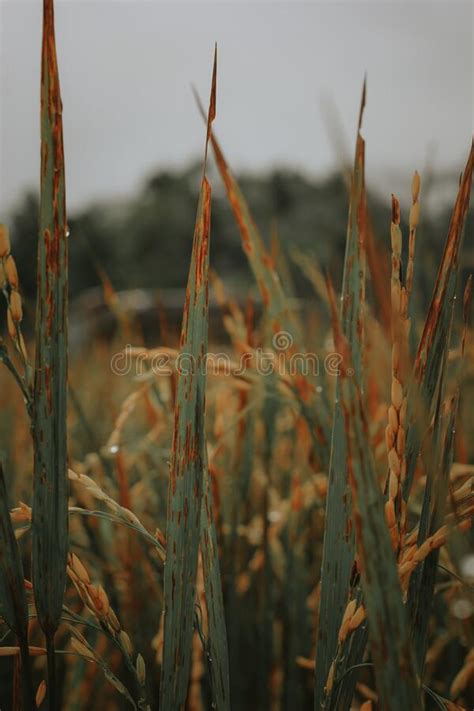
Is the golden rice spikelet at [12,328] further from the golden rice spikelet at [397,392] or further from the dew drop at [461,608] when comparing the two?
the dew drop at [461,608]

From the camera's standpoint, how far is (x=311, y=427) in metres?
0.60

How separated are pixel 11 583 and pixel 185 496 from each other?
10 cm

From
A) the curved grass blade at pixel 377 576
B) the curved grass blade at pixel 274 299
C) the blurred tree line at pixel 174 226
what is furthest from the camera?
the blurred tree line at pixel 174 226

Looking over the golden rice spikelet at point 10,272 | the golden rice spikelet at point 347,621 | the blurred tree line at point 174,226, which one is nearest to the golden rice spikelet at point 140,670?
the golden rice spikelet at point 347,621

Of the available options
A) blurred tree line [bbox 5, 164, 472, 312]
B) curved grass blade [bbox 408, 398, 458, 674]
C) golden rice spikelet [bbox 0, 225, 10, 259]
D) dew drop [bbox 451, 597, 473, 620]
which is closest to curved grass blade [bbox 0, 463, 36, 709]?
golden rice spikelet [bbox 0, 225, 10, 259]

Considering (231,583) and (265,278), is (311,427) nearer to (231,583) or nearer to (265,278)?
(265,278)

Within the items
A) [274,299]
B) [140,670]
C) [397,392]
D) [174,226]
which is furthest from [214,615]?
[174,226]

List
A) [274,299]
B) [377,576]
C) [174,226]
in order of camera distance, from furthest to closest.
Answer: [174,226] → [274,299] → [377,576]

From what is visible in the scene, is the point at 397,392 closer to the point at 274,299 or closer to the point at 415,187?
the point at 415,187

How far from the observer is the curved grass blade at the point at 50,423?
348 millimetres

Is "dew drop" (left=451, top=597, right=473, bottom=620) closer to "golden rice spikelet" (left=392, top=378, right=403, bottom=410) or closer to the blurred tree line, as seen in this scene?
"golden rice spikelet" (left=392, top=378, right=403, bottom=410)

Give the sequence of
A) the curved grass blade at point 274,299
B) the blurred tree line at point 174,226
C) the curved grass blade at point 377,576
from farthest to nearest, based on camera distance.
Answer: the blurred tree line at point 174,226
the curved grass blade at point 274,299
the curved grass blade at point 377,576

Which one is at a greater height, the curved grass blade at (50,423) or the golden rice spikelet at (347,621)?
the curved grass blade at (50,423)

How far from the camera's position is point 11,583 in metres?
0.35
